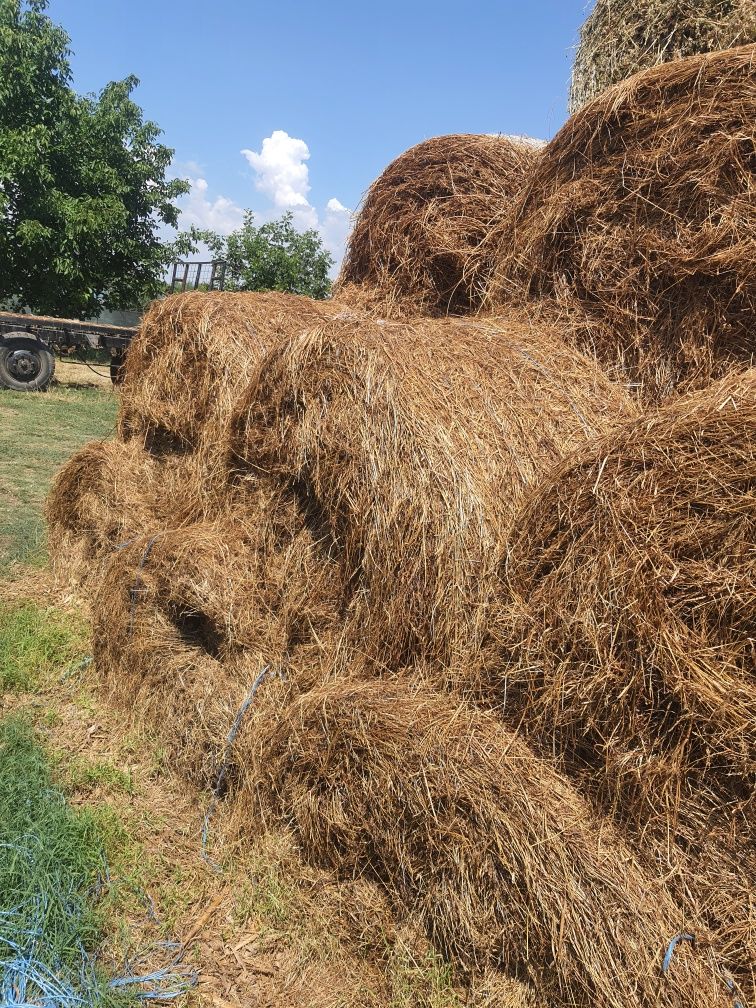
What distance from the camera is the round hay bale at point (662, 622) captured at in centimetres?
211

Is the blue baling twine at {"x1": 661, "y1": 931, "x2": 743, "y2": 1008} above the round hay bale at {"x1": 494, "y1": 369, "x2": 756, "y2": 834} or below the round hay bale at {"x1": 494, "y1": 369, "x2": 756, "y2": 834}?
below

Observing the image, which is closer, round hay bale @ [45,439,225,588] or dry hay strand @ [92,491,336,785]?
dry hay strand @ [92,491,336,785]

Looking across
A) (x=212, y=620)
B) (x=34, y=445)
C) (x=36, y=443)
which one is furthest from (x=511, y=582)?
(x=36, y=443)

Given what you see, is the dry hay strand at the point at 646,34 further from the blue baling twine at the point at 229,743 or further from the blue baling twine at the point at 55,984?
the blue baling twine at the point at 55,984

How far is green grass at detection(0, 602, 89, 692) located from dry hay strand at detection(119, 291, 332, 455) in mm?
1388

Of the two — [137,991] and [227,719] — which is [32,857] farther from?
[227,719]

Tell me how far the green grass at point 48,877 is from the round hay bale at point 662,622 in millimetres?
1772

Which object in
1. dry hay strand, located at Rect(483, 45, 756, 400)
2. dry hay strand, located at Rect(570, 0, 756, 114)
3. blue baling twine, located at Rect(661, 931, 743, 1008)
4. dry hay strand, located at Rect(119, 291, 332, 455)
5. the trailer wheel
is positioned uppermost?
dry hay strand, located at Rect(570, 0, 756, 114)

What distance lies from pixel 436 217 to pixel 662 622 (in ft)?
11.4

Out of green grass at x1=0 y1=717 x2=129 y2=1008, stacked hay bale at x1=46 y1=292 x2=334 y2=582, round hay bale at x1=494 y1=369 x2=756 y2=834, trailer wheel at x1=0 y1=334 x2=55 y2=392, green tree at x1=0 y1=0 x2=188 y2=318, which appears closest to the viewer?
round hay bale at x1=494 y1=369 x2=756 y2=834

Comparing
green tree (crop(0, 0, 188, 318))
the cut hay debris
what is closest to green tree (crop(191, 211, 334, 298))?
green tree (crop(0, 0, 188, 318))

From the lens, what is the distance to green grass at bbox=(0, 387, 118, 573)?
6.86 m

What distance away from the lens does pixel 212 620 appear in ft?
12.6

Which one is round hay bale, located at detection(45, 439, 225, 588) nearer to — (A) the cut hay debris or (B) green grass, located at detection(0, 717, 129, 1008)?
(A) the cut hay debris
